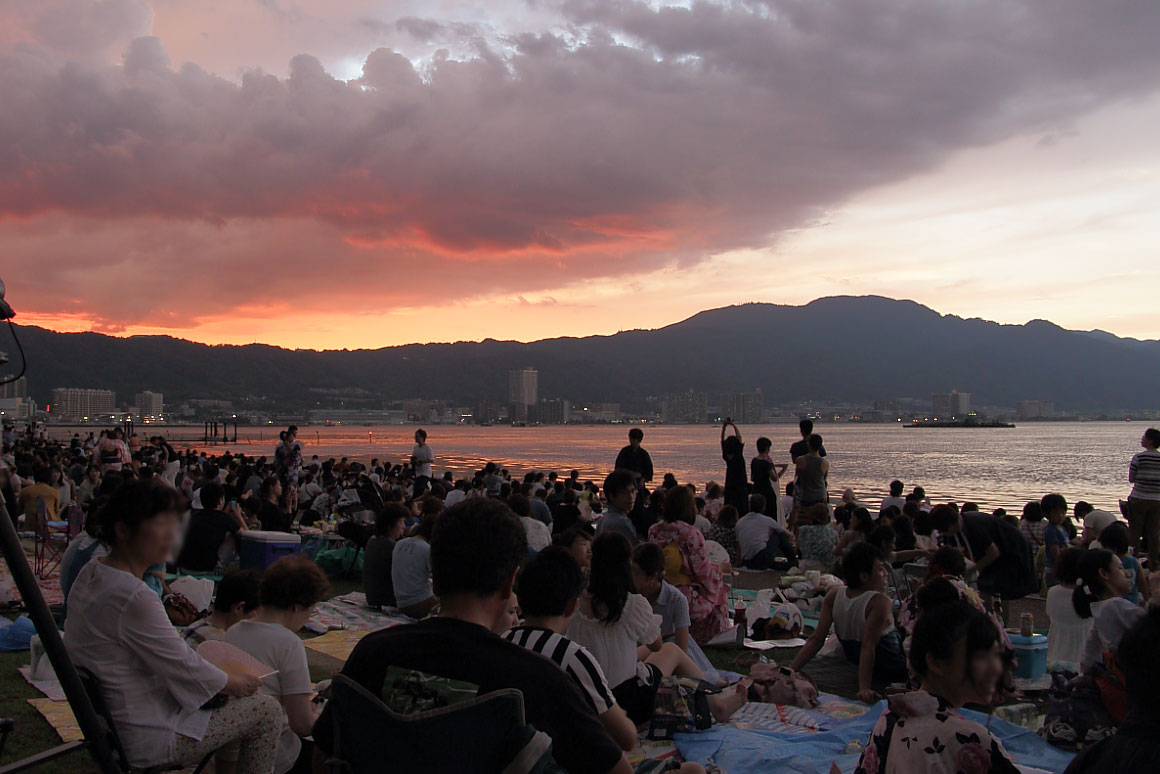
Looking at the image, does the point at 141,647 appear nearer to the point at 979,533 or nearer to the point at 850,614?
the point at 850,614

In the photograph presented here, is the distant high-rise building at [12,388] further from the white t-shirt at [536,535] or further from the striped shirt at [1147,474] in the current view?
the striped shirt at [1147,474]

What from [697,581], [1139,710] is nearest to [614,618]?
[1139,710]

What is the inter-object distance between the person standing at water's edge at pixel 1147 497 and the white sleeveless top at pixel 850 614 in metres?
6.07

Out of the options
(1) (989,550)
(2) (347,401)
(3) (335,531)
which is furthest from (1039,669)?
(2) (347,401)

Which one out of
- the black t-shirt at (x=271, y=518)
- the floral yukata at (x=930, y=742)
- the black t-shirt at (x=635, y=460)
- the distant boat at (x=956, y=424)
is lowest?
the distant boat at (x=956, y=424)

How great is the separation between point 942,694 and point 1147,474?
9.25 m

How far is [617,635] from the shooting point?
4.19 meters

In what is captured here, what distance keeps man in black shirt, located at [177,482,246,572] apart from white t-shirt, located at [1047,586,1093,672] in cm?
714

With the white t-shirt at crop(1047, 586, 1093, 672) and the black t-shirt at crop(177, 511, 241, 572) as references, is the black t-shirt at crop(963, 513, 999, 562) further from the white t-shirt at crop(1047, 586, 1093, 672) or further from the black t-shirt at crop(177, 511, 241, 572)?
the black t-shirt at crop(177, 511, 241, 572)

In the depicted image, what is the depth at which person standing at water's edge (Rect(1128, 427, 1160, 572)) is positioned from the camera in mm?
9883

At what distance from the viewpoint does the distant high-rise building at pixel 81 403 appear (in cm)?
12762

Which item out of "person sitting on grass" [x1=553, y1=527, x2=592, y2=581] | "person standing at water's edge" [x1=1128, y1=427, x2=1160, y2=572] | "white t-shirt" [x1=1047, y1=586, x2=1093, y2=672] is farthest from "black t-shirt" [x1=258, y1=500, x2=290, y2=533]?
"person standing at water's edge" [x1=1128, y1=427, x2=1160, y2=572]

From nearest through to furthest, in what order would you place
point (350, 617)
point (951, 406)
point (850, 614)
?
1. point (850, 614)
2. point (350, 617)
3. point (951, 406)

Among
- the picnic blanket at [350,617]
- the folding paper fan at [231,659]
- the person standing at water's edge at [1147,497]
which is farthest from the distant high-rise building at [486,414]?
the folding paper fan at [231,659]
